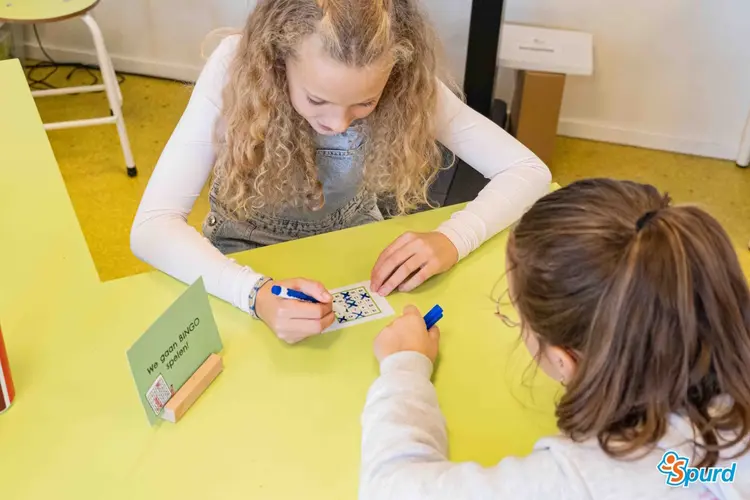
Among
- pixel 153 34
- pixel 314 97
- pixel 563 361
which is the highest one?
pixel 314 97

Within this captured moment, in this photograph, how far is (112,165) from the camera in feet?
8.52

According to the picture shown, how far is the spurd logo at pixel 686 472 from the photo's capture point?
731 mm

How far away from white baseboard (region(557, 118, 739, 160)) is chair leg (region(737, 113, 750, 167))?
1.1 inches

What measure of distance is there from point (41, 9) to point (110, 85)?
279 mm

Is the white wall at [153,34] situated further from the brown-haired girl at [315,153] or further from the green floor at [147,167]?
the brown-haired girl at [315,153]

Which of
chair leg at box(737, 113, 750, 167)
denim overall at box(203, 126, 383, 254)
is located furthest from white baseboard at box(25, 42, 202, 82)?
chair leg at box(737, 113, 750, 167)

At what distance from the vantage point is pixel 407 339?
979mm

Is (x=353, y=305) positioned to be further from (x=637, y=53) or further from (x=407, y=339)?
(x=637, y=53)

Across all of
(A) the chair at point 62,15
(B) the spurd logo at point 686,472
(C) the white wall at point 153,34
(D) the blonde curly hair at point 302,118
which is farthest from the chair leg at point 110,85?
(B) the spurd logo at point 686,472

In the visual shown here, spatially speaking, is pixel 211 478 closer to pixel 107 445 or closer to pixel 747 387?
pixel 107 445

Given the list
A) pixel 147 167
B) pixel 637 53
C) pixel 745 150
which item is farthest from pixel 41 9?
pixel 745 150

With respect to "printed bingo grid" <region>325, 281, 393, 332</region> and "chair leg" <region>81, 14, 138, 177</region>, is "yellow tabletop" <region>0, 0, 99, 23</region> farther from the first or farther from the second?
"printed bingo grid" <region>325, 281, 393, 332</region>

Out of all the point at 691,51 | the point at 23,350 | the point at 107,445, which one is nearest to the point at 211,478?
the point at 107,445

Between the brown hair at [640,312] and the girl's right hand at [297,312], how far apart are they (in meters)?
0.32
